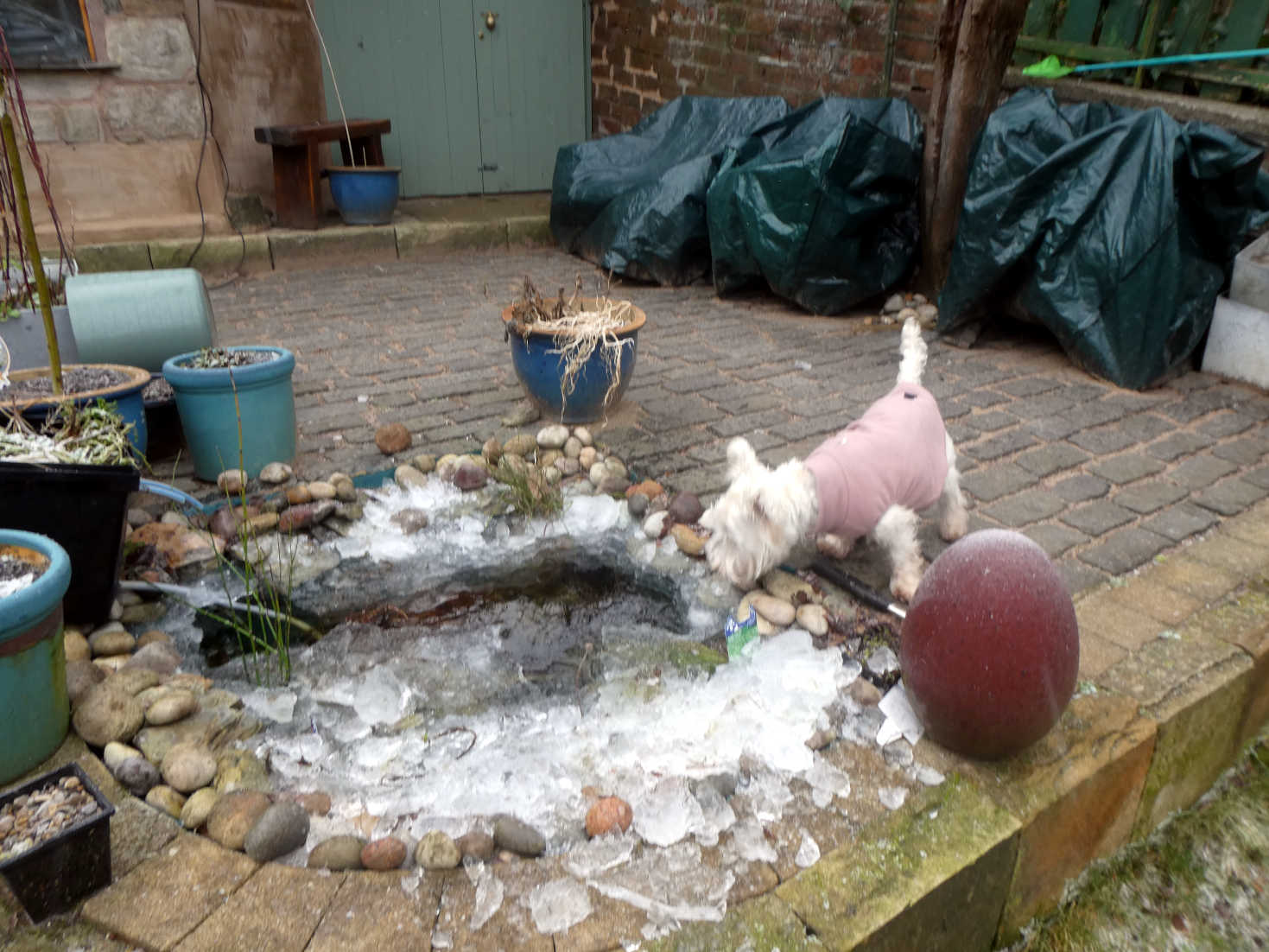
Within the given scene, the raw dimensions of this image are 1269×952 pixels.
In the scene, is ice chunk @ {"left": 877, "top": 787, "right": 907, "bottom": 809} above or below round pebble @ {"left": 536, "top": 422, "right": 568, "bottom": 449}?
below

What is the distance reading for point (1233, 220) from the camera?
439 centimetres

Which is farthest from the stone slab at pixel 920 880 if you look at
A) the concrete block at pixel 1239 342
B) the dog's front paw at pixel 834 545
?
the concrete block at pixel 1239 342

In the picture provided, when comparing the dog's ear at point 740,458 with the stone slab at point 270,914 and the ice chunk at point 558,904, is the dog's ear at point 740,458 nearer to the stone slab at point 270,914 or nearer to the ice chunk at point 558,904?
the ice chunk at point 558,904

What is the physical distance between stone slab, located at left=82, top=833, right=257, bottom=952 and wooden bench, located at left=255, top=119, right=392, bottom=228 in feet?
18.7

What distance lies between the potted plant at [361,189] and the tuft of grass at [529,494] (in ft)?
13.7

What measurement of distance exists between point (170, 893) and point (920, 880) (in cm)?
144

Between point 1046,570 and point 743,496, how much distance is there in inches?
34.5

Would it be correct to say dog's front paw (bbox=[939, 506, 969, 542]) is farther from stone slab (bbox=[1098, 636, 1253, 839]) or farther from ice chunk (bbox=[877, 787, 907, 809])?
ice chunk (bbox=[877, 787, 907, 809])

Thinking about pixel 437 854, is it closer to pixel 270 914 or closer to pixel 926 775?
pixel 270 914

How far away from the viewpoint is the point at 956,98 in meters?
5.17

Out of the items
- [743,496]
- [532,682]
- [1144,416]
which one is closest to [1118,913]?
[743,496]

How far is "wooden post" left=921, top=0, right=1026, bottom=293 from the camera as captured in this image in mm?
5016

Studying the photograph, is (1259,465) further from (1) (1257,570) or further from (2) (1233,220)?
(2) (1233,220)

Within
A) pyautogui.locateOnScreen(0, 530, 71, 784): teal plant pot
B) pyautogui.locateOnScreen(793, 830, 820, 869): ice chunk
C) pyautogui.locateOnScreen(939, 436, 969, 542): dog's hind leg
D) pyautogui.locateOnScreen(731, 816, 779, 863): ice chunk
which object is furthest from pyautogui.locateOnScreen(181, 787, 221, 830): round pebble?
pyautogui.locateOnScreen(939, 436, 969, 542): dog's hind leg
